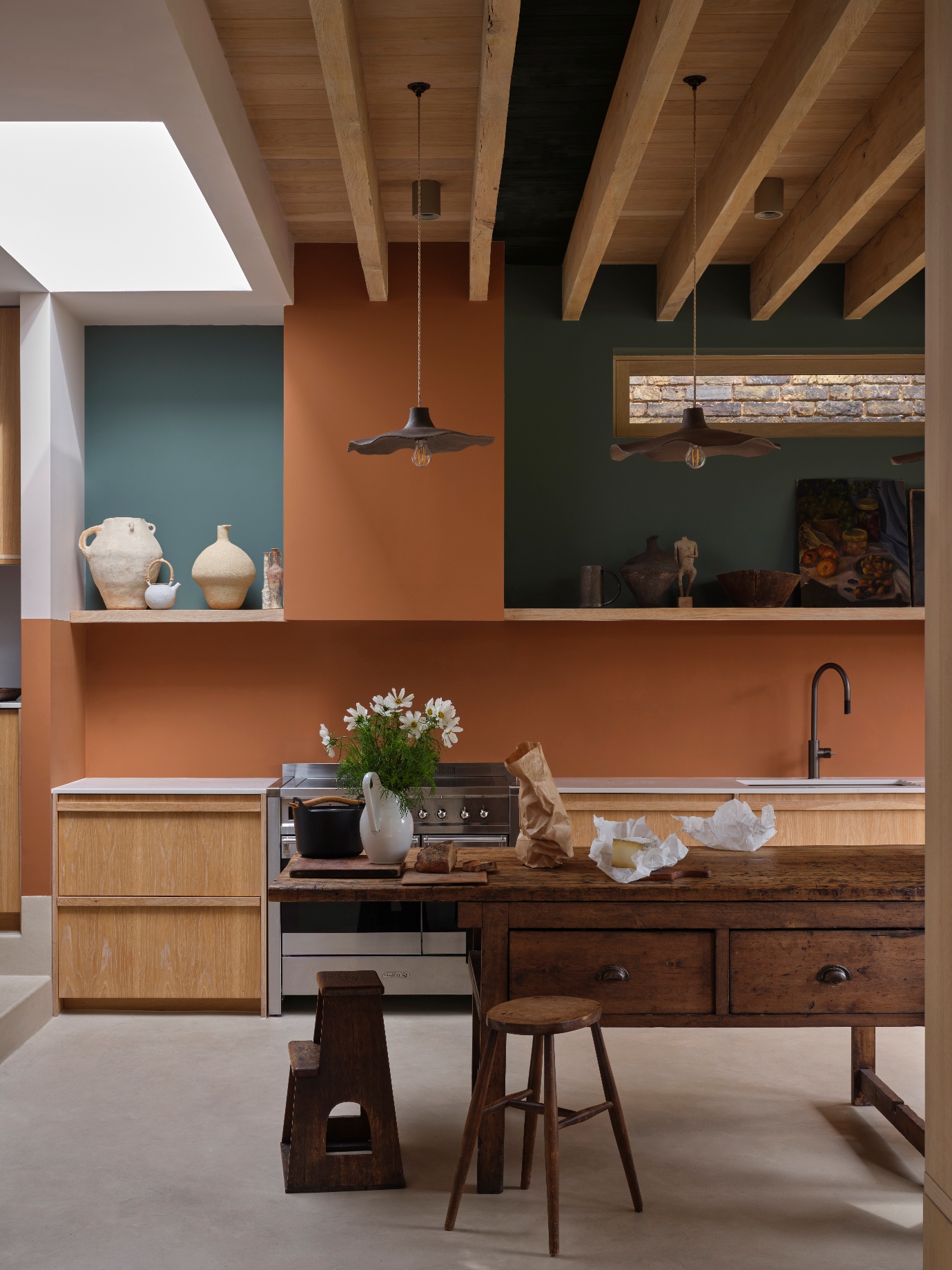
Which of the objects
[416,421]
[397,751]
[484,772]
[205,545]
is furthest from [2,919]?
[416,421]

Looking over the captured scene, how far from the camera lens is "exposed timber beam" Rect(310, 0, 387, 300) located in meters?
2.82

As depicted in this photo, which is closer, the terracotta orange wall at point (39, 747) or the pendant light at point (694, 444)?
the pendant light at point (694, 444)

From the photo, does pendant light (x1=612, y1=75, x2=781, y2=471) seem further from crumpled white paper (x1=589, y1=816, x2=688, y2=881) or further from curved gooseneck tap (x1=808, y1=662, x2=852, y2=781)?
curved gooseneck tap (x1=808, y1=662, x2=852, y2=781)

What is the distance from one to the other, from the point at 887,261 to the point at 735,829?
2.81 m

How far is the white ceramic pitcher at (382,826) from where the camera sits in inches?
116

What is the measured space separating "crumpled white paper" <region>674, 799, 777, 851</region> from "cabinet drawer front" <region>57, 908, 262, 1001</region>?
7.06 feet

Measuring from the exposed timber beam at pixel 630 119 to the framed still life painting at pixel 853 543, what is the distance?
1601 mm

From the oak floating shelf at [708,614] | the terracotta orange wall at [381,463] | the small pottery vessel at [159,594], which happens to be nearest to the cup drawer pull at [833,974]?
the oak floating shelf at [708,614]

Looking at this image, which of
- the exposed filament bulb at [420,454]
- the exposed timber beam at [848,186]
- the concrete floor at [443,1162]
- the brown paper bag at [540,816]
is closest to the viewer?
the concrete floor at [443,1162]

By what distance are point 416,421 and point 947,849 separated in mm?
1949

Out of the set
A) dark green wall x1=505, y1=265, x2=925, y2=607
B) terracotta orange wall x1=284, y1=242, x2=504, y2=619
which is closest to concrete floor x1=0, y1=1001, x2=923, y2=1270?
terracotta orange wall x1=284, y1=242, x2=504, y2=619

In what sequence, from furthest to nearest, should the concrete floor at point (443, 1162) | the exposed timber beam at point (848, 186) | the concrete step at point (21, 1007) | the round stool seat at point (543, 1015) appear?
1. the concrete step at point (21, 1007)
2. the exposed timber beam at point (848, 186)
3. the concrete floor at point (443, 1162)
4. the round stool seat at point (543, 1015)

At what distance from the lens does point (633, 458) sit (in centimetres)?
523

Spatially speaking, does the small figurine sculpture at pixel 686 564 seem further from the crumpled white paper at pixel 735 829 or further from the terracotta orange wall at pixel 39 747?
the terracotta orange wall at pixel 39 747
